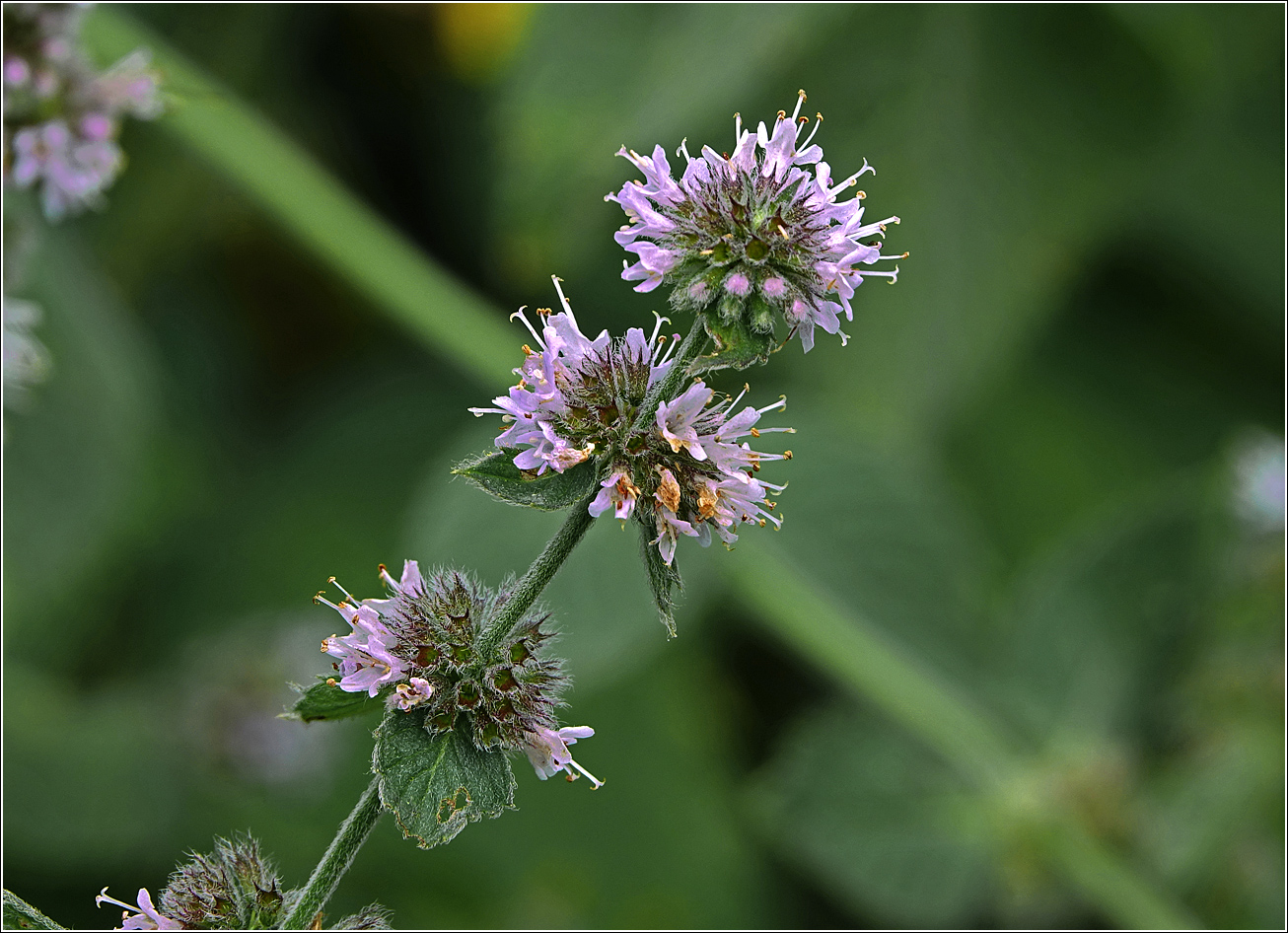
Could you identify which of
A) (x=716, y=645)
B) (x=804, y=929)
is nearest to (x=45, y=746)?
(x=716, y=645)

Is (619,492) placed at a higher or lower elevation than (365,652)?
higher

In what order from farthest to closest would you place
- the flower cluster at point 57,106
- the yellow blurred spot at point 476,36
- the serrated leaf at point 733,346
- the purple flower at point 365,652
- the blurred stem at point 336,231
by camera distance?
the yellow blurred spot at point 476,36 < the blurred stem at point 336,231 < the flower cluster at point 57,106 < the purple flower at point 365,652 < the serrated leaf at point 733,346

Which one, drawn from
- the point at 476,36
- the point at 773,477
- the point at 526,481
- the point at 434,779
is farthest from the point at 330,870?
the point at 476,36

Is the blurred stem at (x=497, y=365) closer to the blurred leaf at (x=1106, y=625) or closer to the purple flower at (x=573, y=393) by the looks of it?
the blurred leaf at (x=1106, y=625)

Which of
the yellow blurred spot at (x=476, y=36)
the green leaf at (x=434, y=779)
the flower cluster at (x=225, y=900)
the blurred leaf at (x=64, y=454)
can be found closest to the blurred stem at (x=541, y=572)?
the green leaf at (x=434, y=779)

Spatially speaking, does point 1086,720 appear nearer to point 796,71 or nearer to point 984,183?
point 984,183

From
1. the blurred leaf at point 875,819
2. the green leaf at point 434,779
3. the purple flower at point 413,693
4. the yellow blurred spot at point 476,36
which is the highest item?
the yellow blurred spot at point 476,36

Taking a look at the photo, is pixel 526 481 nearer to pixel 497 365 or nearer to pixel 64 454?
pixel 497 365

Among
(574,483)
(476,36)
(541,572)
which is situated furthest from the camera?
(476,36)
